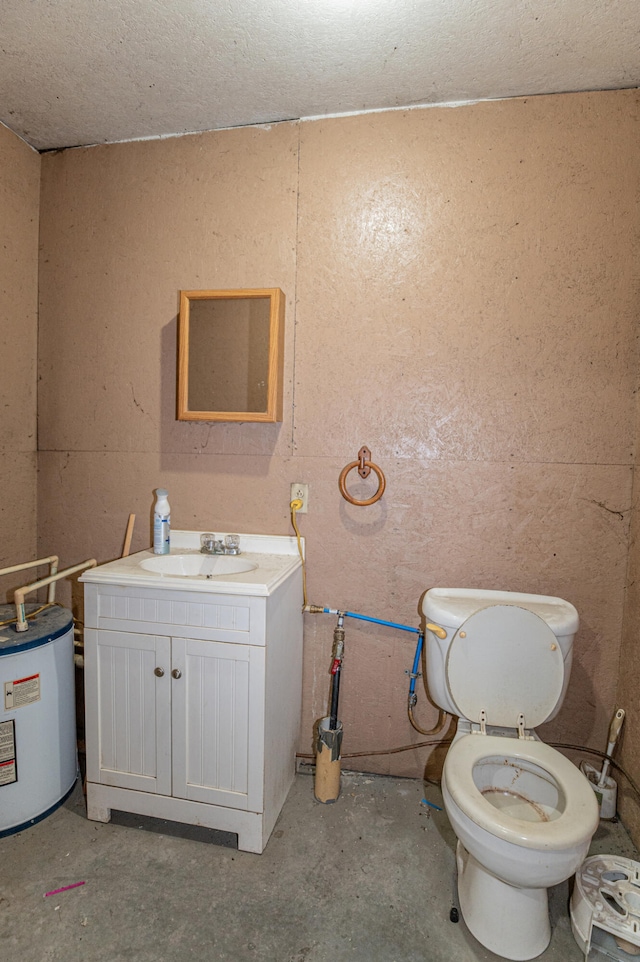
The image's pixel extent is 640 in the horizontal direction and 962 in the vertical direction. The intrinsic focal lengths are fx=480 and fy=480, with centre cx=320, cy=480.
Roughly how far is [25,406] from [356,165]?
163 cm

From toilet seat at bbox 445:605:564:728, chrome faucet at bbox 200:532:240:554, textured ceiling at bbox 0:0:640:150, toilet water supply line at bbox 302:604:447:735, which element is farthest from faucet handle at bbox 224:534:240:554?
textured ceiling at bbox 0:0:640:150

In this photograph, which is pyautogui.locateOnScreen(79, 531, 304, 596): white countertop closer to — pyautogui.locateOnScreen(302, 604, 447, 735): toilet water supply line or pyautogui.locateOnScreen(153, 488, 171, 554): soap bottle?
pyautogui.locateOnScreen(153, 488, 171, 554): soap bottle

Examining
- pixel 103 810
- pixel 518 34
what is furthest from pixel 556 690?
pixel 518 34

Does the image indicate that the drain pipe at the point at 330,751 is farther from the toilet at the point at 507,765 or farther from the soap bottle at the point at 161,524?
the soap bottle at the point at 161,524

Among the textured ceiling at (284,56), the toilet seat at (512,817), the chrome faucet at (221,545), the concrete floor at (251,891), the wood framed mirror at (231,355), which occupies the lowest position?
the concrete floor at (251,891)

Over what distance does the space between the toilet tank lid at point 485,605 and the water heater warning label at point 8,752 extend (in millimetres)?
1375

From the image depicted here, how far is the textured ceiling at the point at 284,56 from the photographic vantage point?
135cm

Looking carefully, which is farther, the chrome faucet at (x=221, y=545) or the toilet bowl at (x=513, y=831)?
the chrome faucet at (x=221, y=545)

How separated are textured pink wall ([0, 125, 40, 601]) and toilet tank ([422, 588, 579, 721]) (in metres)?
1.65

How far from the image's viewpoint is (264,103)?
5.69ft

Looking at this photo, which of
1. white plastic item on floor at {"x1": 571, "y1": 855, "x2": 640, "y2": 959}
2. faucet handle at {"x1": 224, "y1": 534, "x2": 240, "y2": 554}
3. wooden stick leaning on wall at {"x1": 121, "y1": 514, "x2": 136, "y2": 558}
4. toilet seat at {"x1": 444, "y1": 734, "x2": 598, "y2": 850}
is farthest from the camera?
wooden stick leaning on wall at {"x1": 121, "y1": 514, "x2": 136, "y2": 558}

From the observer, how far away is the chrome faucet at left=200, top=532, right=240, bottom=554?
1819 millimetres

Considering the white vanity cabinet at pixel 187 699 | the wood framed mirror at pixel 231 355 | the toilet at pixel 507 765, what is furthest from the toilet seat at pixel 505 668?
the wood framed mirror at pixel 231 355

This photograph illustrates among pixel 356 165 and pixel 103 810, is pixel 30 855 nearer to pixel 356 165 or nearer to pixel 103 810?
pixel 103 810
